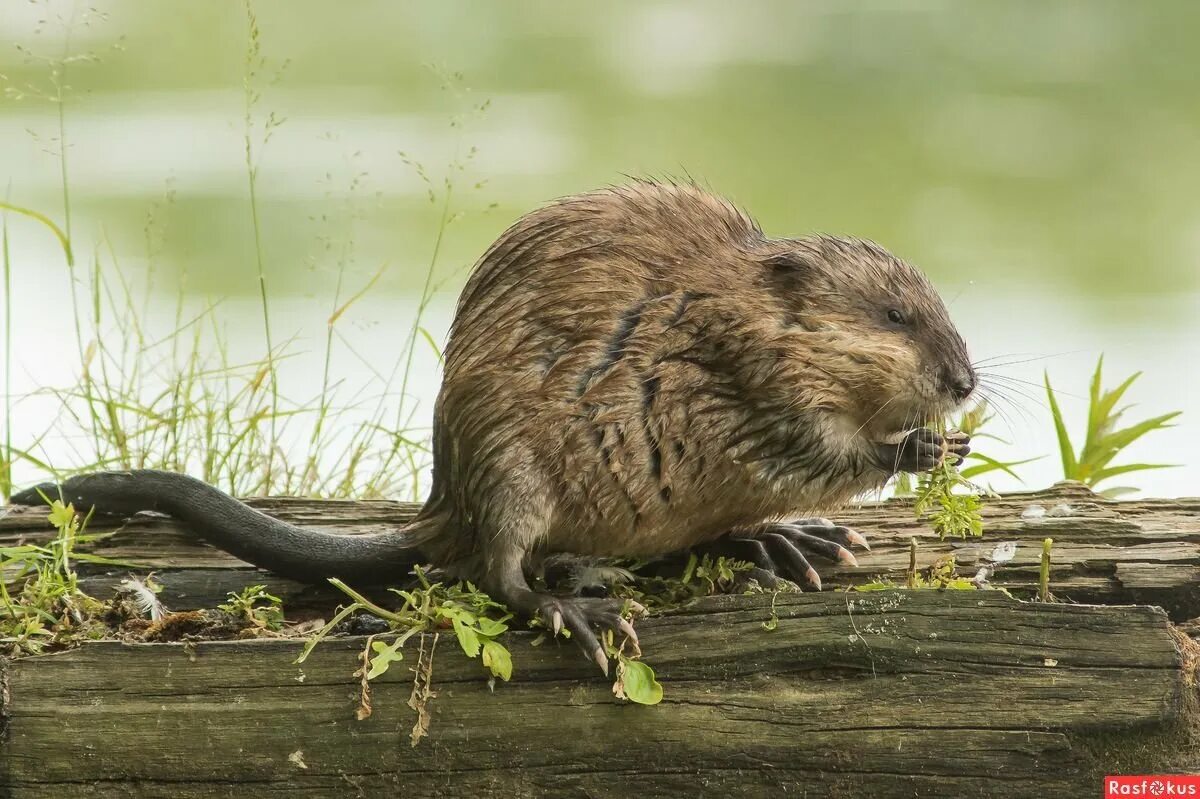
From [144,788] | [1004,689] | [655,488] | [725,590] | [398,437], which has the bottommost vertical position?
[144,788]

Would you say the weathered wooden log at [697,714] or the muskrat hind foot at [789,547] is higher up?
the muskrat hind foot at [789,547]

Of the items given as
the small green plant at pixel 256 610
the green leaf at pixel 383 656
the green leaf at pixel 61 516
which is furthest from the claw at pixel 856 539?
the green leaf at pixel 61 516

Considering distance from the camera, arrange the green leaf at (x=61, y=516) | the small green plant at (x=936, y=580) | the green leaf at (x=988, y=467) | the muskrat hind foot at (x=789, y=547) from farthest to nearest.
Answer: the green leaf at (x=988, y=467)
the green leaf at (x=61, y=516)
the muskrat hind foot at (x=789, y=547)
the small green plant at (x=936, y=580)

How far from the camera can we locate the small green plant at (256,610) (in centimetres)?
362

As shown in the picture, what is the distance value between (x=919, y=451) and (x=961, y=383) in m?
0.19

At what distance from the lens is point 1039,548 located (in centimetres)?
391

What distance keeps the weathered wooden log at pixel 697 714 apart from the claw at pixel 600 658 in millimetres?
77

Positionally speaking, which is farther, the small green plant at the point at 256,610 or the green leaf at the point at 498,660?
the small green plant at the point at 256,610

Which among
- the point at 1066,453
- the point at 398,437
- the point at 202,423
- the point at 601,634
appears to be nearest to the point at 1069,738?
the point at 601,634

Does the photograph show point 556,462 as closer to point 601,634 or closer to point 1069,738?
point 601,634

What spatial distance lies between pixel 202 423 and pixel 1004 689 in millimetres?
2877

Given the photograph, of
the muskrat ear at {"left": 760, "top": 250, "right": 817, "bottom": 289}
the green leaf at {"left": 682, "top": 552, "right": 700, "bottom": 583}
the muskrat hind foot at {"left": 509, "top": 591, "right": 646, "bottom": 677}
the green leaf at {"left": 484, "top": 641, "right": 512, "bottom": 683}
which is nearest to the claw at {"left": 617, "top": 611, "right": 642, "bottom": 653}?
the muskrat hind foot at {"left": 509, "top": 591, "right": 646, "bottom": 677}

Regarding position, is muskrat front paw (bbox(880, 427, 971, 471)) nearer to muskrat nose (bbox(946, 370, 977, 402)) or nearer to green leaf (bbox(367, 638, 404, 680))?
muskrat nose (bbox(946, 370, 977, 402))

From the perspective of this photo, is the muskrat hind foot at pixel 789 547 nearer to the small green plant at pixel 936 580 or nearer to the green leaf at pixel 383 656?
the small green plant at pixel 936 580
